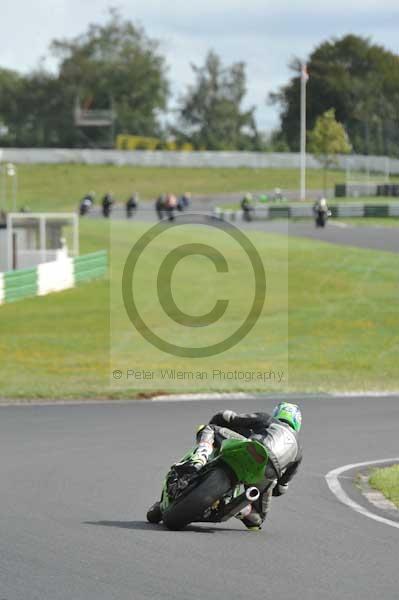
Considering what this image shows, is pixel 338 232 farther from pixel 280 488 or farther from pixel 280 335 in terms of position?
pixel 280 488

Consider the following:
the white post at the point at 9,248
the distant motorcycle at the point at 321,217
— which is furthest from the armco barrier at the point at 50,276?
the distant motorcycle at the point at 321,217

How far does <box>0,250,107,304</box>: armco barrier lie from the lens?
35938 mm

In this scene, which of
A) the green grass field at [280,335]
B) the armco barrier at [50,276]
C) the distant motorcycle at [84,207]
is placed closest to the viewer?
the green grass field at [280,335]

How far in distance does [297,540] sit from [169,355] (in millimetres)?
18872

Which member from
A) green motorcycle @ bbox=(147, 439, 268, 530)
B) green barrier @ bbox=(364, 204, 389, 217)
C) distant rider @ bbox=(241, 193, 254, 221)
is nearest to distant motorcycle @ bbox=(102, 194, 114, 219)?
distant rider @ bbox=(241, 193, 254, 221)

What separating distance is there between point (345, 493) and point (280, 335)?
A: 18.5 metres

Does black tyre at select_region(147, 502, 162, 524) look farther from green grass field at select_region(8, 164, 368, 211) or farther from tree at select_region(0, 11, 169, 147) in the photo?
tree at select_region(0, 11, 169, 147)

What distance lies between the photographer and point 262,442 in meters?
8.76

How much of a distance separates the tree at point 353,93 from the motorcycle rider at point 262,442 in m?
67.0

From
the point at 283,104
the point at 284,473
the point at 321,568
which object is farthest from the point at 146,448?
the point at 283,104

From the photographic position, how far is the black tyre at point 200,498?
852cm

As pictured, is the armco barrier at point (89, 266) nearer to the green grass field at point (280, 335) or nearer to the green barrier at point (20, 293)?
the green grass field at point (280, 335)

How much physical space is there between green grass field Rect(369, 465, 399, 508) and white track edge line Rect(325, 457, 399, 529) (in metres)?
0.34

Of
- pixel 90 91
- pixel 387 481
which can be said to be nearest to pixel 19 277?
pixel 387 481
